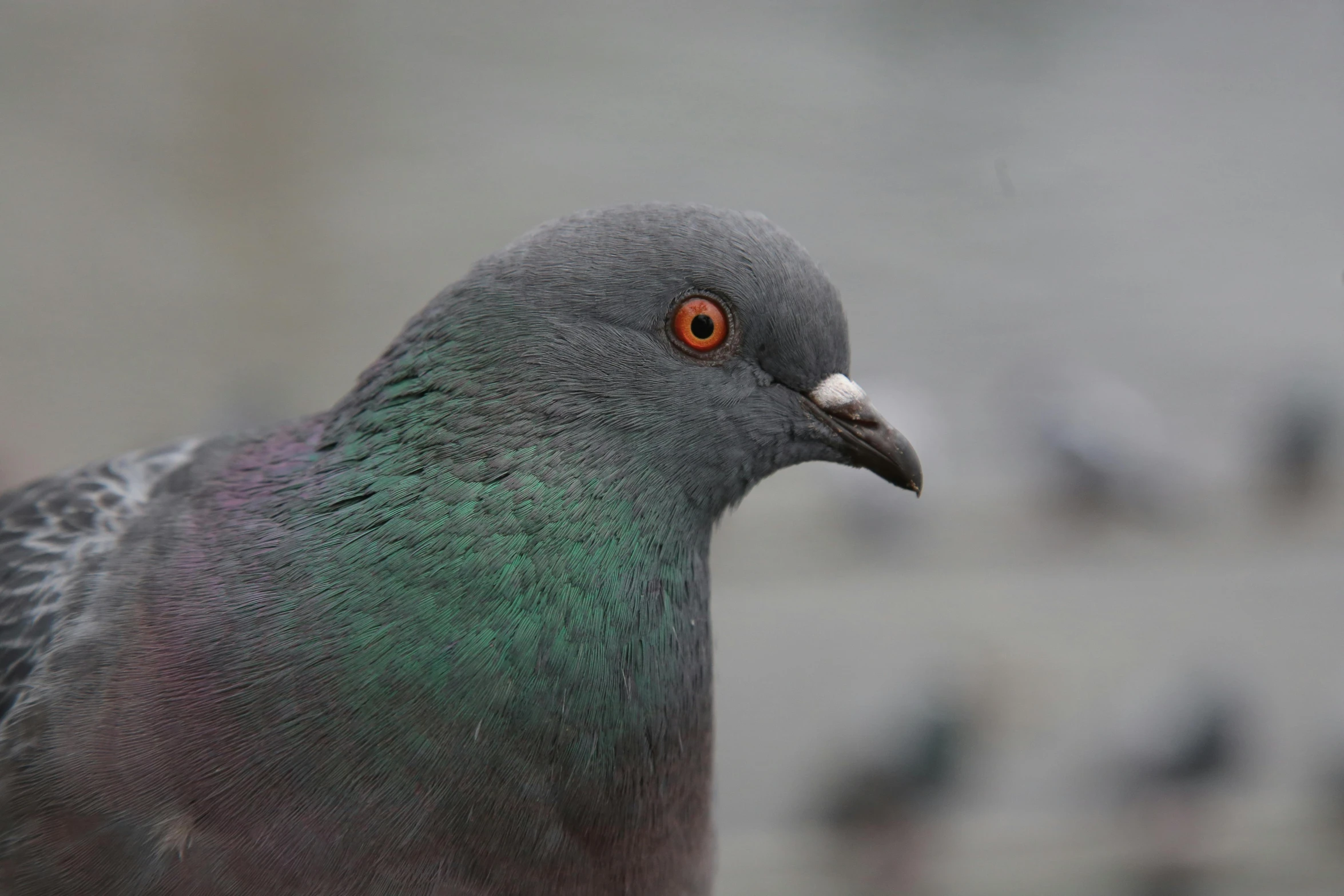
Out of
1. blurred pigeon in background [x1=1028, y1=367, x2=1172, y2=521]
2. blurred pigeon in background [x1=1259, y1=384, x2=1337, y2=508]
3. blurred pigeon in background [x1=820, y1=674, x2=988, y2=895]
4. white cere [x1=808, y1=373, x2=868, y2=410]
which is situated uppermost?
blurred pigeon in background [x1=1259, y1=384, x2=1337, y2=508]

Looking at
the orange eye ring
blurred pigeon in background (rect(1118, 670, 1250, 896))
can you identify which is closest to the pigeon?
the orange eye ring

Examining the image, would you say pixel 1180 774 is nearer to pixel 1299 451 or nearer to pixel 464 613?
pixel 1299 451

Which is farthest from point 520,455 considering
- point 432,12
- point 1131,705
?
point 432,12

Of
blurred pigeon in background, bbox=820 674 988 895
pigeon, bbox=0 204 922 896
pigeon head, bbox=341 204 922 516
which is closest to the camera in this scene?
pigeon, bbox=0 204 922 896

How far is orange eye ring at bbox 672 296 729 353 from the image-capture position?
2.24 metres

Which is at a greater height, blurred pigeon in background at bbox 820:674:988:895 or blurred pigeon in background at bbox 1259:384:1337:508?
blurred pigeon in background at bbox 1259:384:1337:508

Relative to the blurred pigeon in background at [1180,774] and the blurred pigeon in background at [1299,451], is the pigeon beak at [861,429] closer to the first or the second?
the blurred pigeon in background at [1180,774]

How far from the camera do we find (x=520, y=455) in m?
2.11

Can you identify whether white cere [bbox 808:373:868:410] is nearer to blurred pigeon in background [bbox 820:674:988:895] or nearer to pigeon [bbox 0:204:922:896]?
pigeon [bbox 0:204:922:896]

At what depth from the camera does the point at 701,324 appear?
225 centimetres

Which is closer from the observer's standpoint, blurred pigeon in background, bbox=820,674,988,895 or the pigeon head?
the pigeon head

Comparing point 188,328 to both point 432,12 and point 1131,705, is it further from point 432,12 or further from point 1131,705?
point 1131,705

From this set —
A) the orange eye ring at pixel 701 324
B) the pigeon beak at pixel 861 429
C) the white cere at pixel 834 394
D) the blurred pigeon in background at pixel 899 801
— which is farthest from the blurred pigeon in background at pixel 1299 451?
the orange eye ring at pixel 701 324

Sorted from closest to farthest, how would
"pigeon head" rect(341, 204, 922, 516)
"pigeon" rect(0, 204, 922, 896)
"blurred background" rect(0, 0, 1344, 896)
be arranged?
"pigeon" rect(0, 204, 922, 896) < "pigeon head" rect(341, 204, 922, 516) < "blurred background" rect(0, 0, 1344, 896)
